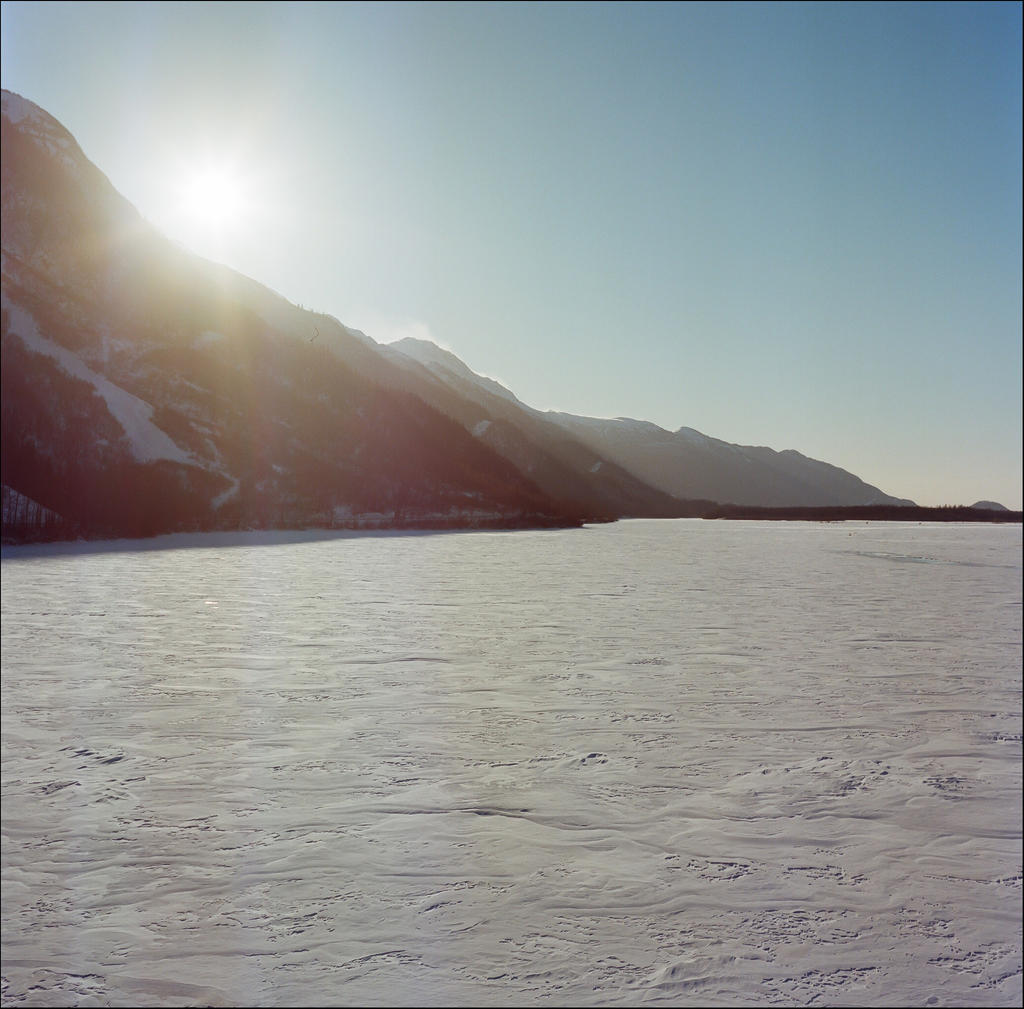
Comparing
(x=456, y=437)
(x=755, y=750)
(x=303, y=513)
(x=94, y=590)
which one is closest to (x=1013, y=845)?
(x=755, y=750)

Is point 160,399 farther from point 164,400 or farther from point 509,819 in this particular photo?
point 509,819

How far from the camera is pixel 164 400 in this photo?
91.6 m

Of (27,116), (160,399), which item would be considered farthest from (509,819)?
(27,116)

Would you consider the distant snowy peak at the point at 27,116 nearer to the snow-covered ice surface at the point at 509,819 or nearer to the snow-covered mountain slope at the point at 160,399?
the snow-covered mountain slope at the point at 160,399

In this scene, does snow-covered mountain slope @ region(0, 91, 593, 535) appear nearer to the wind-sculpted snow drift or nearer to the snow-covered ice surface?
the wind-sculpted snow drift

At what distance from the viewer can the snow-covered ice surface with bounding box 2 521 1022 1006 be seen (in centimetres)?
442

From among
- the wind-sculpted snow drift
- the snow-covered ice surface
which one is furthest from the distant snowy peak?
the snow-covered ice surface

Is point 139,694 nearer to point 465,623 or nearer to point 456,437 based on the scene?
point 465,623

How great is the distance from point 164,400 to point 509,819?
95305 mm

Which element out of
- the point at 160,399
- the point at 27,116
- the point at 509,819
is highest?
the point at 27,116

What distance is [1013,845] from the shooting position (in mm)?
6051

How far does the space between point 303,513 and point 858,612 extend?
3113 inches

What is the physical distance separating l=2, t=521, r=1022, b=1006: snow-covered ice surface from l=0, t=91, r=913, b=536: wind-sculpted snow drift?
173ft

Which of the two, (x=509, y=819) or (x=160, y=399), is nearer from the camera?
(x=509, y=819)
